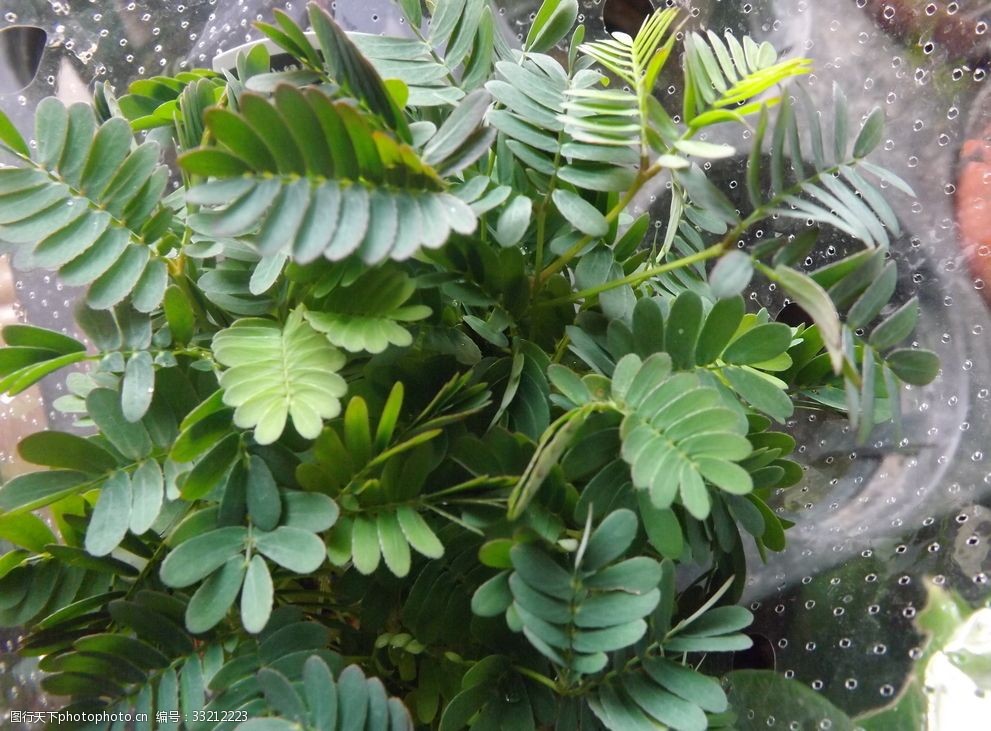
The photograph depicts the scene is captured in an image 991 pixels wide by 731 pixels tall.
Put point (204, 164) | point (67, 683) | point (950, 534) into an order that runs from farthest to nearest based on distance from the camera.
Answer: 1. point (950, 534)
2. point (67, 683)
3. point (204, 164)

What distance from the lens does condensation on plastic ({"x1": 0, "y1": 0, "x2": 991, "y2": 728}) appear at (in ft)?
1.93

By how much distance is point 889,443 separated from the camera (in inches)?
25.6

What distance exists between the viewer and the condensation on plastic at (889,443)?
1.93 ft

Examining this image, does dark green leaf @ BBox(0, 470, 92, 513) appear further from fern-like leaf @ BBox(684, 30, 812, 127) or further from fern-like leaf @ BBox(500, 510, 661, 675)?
fern-like leaf @ BBox(684, 30, 812, 127)

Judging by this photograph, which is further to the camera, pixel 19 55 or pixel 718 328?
pixel 19 55

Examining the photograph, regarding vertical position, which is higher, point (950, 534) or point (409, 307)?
point (409, 307)

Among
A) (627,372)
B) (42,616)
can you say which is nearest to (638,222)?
(627,372)

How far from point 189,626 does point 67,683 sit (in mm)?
131

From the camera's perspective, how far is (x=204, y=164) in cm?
35

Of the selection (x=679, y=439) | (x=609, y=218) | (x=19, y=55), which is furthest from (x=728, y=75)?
(x=19, y=55)

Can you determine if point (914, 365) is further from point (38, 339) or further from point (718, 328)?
point (38, 339)

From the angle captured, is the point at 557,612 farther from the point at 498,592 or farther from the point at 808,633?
the point at 808,633

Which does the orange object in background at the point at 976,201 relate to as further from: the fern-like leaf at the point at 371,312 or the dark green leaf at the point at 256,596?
the dark green leaf at the point at 256,596

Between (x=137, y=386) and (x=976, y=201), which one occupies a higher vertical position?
(x=976, y=201)
